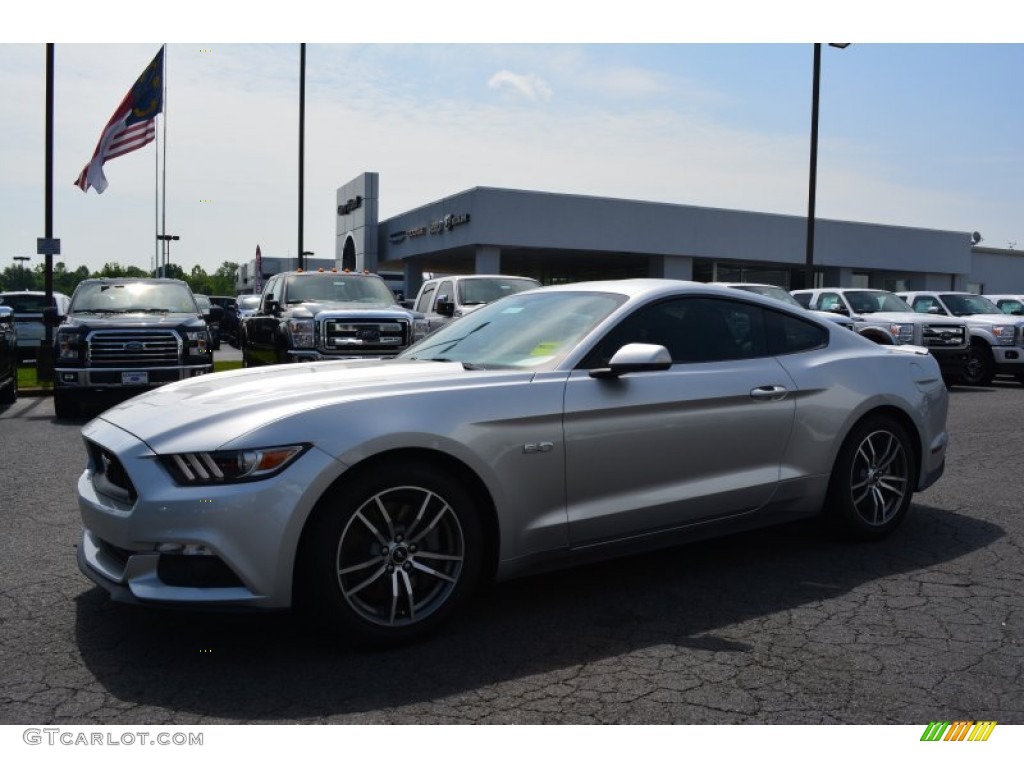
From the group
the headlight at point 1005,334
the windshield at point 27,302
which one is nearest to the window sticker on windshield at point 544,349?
the headlight at point 1005,334

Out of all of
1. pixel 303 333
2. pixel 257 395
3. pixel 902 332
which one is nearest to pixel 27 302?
pixel 303 333

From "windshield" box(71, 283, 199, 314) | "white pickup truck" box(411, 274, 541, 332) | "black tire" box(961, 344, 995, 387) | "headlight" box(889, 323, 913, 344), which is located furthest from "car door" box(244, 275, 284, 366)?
"black tire" box(961, 344, 995, 387)

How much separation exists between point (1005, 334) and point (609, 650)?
652 inches

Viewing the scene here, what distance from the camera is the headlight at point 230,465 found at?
3.62 metres

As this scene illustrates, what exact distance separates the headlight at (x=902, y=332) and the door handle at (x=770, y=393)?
13.0m

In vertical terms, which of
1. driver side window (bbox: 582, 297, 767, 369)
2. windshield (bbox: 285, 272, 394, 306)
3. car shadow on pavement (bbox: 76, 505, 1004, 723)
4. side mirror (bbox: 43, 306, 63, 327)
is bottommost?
car shadow on pavement (bbox: 76, 505, 1004, 723)

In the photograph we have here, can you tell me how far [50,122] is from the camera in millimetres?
17094

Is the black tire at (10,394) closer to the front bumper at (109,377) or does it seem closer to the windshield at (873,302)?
the front bumper at (109,377)

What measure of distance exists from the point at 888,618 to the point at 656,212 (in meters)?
37.2

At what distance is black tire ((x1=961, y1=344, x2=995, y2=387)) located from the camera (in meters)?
17.9

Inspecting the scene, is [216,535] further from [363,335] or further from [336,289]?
[336,289]

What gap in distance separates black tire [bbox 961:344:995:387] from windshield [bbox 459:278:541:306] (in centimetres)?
872

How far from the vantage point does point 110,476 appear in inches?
159

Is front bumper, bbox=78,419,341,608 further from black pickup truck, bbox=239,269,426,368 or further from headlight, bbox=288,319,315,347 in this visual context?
headlight, bbox=288,319,315,347
